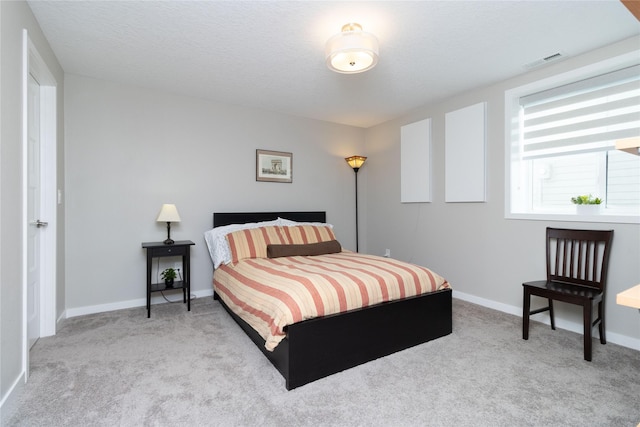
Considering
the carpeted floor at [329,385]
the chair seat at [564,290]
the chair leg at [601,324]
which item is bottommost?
the carpeted floor at [329,385]

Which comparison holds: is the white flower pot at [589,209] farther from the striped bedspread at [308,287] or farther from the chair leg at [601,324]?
the striped bedspread at [308,287]

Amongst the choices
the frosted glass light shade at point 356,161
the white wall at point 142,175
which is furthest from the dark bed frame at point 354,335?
the frosted glass light shade at point 356,161

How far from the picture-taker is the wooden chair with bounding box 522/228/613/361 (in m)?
2.40

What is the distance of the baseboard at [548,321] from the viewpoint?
2.52 m

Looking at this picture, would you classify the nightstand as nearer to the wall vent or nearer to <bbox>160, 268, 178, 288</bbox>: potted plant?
<bbox>160, 268, 178, 288</bbox>: potted plant

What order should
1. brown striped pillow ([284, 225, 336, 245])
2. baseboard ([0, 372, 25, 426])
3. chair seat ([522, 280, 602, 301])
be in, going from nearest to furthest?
1. baseboard ([0, 372, 25, 426])
2. chair seat ([522, 280, 602, 301])
3. brown striped pillow ([284, 225, 336, 245])

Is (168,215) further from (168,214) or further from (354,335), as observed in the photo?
(354,335)

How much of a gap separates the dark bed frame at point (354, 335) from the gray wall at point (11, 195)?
1405 millimetres

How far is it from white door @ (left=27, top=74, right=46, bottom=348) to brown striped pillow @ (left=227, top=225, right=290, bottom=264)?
5.21ft

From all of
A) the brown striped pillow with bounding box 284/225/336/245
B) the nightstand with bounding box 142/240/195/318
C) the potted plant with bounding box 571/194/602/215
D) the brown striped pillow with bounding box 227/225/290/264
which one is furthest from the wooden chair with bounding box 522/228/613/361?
the nightstand with bounding box 142/240/195/318

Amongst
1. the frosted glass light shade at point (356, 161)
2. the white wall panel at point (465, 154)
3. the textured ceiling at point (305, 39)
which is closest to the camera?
the textured ceiling at point (305, 39)

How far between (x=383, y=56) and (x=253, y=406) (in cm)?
285

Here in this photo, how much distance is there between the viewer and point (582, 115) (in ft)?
9.44

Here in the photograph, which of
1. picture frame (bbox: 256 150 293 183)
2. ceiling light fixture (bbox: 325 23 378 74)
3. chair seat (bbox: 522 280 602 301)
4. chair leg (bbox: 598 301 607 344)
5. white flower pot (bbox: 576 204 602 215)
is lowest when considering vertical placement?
chair leg (bbox: 598 301 607 344)
